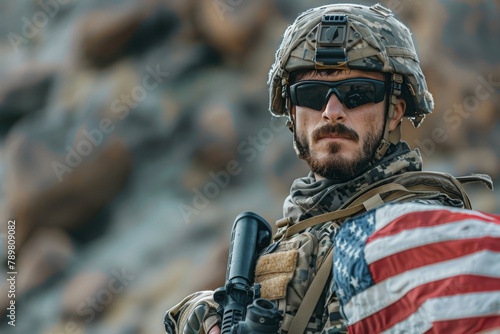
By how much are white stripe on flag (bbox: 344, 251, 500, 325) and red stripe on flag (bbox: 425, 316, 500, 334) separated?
148mm

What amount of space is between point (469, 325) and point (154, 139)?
922 centimetres

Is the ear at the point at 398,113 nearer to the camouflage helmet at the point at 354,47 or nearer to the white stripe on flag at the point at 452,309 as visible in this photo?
the camouflage helmet at the point at 354,47

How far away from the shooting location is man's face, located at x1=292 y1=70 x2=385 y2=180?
4.61 meters

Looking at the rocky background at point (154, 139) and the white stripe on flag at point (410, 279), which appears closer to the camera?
the white stripe on flag at point (410, 279)

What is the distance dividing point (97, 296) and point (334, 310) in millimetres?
7710

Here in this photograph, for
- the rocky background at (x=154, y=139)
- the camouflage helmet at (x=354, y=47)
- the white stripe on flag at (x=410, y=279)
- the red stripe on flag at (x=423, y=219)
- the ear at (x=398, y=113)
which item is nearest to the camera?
the white stripe on flag at (x=410, y=279)

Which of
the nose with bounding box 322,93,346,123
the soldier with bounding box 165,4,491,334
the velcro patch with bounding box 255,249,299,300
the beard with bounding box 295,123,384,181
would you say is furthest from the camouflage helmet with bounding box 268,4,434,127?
the velcro patch with bounding box 255,249,299,300

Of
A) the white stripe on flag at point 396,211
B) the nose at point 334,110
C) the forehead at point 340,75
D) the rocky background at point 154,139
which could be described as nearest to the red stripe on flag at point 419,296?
the white stripe on flag at point 396,211

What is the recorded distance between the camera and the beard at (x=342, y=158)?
4.62m

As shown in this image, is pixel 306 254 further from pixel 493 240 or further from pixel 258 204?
pixel 258 204

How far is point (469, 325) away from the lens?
3383 millimetres

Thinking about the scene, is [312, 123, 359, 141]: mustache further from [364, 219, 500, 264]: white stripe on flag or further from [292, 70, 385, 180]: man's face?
[364, 219, 500, 264]: white stripe on flag

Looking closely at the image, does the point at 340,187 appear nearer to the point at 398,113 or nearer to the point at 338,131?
the point at 338,131

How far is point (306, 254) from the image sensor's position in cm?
452
